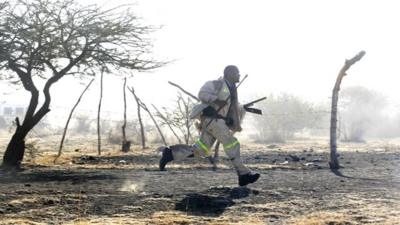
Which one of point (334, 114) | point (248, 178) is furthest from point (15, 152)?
point (334, 114)

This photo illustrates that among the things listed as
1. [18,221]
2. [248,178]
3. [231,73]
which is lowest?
[18,221]

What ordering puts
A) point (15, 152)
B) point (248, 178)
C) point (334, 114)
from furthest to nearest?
point (15, 152), point (334, 114), point (248, 178)

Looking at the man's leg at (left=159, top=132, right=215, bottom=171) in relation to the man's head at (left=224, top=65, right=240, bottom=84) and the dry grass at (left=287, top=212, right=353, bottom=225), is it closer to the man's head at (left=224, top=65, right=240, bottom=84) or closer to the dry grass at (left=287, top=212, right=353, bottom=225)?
the man's head at (left=224, top=65, right=240, bottom=84)

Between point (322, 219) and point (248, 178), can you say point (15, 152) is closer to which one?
point (248, 178)

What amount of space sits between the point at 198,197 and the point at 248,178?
1.58 metres

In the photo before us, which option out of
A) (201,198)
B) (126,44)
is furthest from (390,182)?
(126,44)

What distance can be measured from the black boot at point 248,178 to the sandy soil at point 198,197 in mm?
128

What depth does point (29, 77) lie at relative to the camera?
14344 mm

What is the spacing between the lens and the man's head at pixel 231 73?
9633 mm

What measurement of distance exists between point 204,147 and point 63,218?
359cm

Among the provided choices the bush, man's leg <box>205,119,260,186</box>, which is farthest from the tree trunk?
the bush

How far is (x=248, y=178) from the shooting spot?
9.15 m

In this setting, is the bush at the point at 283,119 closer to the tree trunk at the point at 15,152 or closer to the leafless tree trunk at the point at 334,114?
the leafless tree trunk at the point at 334,114

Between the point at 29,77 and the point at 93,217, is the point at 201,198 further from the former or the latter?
the point at 29,77
